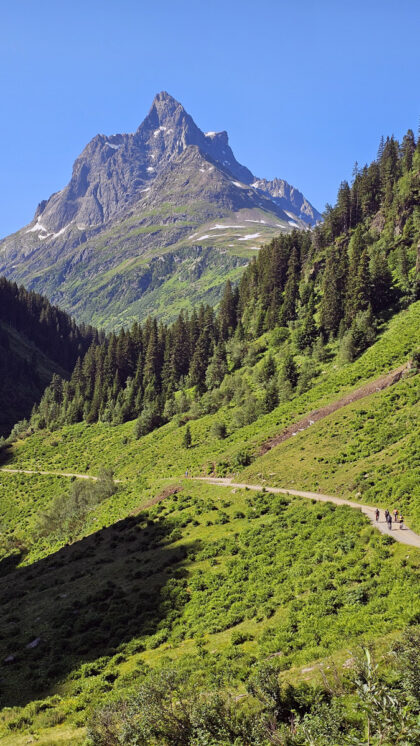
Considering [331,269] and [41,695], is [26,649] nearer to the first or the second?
[41,695]

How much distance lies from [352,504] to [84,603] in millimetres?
21044

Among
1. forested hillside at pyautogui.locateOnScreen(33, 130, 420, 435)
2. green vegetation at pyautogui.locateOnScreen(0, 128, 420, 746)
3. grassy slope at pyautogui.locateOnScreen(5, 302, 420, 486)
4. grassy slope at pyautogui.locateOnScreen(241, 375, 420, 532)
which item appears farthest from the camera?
forested hillside at pyautogui.locateOnScreen(33, 130, 420, 435)

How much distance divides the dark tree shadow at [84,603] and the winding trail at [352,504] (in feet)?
35.2

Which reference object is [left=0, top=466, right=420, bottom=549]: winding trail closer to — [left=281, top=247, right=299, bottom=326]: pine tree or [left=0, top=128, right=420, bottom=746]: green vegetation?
[left=0, top=128, right=420, bottom=746]: green vegetation

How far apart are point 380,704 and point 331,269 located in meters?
94.6

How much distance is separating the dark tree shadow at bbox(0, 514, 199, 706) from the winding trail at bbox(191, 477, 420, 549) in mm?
10743

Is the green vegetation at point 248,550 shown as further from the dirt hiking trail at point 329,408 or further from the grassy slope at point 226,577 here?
the dirt hiking trail at point 329,408

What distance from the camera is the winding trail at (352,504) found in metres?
21.8

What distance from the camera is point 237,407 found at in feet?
262

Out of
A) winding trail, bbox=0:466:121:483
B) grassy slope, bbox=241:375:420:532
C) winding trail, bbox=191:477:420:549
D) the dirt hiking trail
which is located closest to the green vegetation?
grassy slope, bbox=241:375:420:532

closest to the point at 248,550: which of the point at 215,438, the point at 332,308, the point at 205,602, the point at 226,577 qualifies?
the point at 226,577

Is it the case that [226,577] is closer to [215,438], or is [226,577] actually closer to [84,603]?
[84,603]

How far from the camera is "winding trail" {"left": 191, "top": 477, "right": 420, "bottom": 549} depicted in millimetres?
21756

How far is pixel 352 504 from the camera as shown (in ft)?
102
